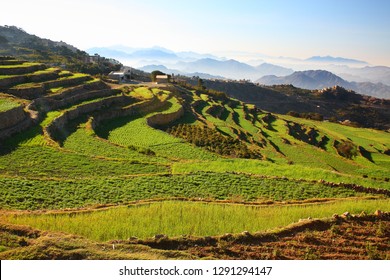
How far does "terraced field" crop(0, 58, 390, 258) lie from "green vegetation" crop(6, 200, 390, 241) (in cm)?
5

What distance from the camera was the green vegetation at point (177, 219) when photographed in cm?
1352

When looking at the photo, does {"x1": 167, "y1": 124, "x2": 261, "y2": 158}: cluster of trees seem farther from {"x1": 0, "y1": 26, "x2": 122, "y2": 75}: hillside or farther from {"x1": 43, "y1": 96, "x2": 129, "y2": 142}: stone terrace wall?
{"x1": 0, "y1": 26, "x2": 122, "y2": 75}: hillside

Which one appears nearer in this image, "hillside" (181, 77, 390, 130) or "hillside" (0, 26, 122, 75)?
"hillside" (0, 26, 122, 75)

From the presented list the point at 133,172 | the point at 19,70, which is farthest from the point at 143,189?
the point at 19,70

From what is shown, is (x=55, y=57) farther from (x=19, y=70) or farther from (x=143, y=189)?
(x=143, y=189)

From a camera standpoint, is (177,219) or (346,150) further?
(346,150)

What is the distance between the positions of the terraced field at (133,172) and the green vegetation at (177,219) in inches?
1.8

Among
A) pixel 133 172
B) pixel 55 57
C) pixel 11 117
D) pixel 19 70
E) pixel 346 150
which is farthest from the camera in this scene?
pixel 55 57

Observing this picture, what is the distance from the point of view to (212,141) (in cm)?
3875

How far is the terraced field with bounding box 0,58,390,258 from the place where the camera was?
15070 mm

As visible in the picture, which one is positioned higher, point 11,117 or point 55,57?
point 55,57

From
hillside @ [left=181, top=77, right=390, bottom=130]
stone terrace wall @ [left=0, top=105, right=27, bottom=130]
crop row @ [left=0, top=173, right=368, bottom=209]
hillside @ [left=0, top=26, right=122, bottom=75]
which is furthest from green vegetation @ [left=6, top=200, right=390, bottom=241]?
hillside @ [left=181, top=77, right=390, bottom=130]

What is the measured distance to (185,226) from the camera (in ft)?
46.9

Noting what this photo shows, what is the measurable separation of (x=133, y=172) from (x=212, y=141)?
17367mm
